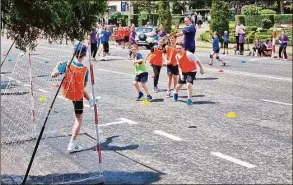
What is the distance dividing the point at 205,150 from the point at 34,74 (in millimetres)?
12122

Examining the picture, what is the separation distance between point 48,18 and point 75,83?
318 centimetres

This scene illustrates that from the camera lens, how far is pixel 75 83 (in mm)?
7875

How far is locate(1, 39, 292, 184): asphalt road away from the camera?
6.93 metres

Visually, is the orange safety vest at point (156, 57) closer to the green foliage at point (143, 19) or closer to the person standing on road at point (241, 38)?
the person standing on road at point (241, 38)

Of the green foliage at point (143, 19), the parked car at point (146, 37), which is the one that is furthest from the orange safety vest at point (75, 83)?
the green foliage at point (143, 19)

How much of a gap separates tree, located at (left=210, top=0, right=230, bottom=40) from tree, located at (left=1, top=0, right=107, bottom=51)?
29.0 meters

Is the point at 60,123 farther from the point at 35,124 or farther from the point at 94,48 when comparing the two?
the point at 94,48

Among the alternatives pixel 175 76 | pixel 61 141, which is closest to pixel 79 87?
pixel 61 141

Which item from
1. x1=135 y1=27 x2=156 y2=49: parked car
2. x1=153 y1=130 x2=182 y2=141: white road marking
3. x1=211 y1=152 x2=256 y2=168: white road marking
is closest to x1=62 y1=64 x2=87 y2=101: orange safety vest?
x1=153 y1=130 x2=182 y2=141: white road marking

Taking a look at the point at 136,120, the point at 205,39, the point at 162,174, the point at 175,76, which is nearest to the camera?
the point at 162,174

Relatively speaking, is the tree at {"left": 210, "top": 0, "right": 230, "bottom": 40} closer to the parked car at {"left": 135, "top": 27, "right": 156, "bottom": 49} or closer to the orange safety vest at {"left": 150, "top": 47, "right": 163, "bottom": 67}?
the parked car at {"left": 135, "top": 27, "right": 156, "bottom": 49}

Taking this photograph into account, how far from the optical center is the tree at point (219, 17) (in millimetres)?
33281

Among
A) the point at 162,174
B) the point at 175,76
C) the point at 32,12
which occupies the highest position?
the point at 32,12

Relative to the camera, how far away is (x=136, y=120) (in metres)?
10.5
